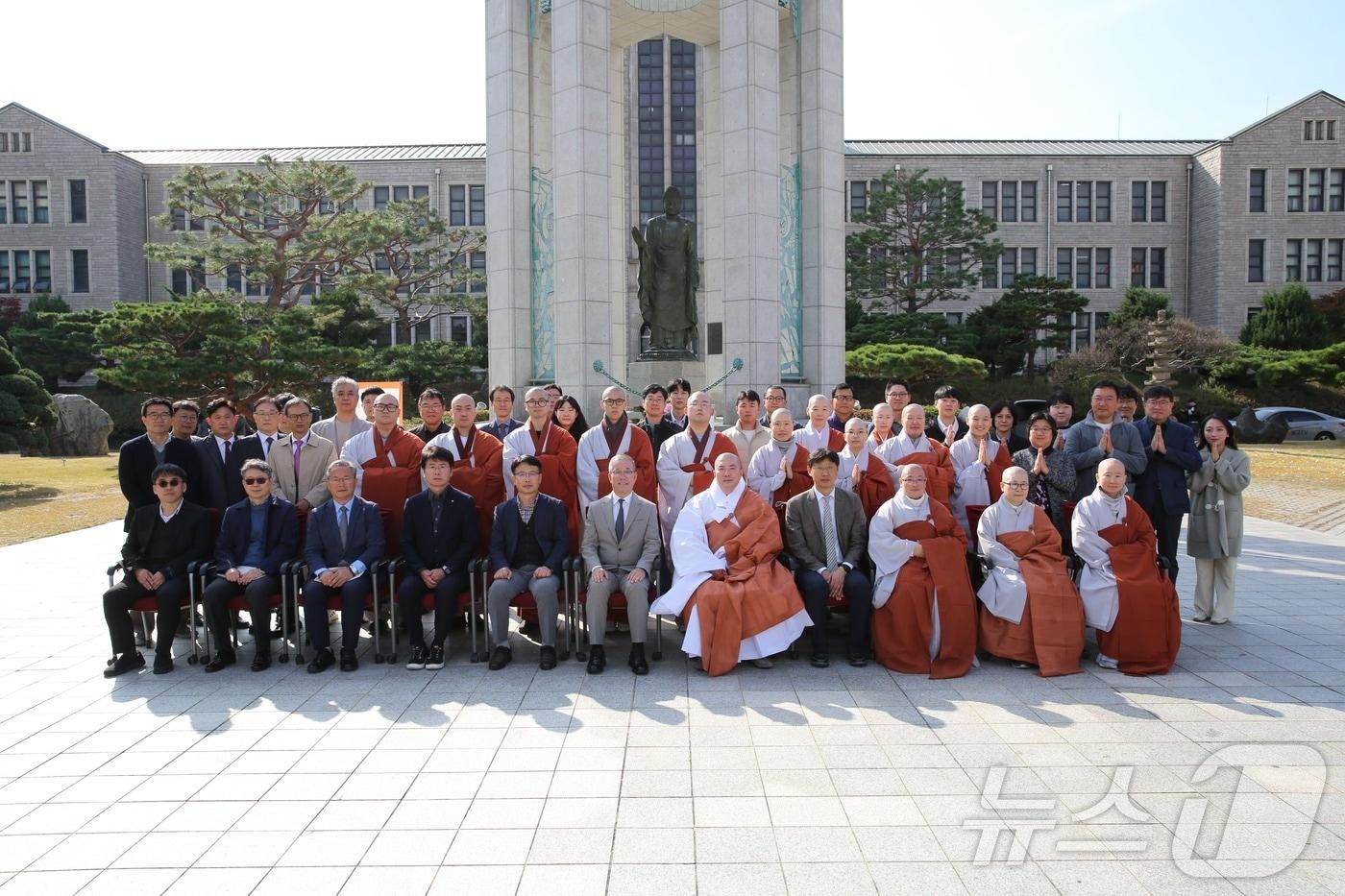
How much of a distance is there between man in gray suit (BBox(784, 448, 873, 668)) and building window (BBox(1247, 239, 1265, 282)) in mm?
48682

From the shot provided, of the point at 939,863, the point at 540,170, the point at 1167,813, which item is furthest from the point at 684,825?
the point at 540,170

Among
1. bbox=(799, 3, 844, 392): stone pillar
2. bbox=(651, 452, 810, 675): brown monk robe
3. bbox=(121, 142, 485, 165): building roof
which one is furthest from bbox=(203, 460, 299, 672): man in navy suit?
bbox=(121, 142, 485, 165): building roof

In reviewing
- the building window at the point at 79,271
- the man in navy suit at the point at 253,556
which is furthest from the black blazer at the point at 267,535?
the building window at the point at 79,271

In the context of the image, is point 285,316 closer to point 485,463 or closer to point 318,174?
point 318,174

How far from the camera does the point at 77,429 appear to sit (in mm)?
29719

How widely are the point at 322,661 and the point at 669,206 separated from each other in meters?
9.49

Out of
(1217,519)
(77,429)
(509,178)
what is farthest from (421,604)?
(77,429)

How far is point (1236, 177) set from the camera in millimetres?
45406

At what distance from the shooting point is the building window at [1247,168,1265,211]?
45.7 meters

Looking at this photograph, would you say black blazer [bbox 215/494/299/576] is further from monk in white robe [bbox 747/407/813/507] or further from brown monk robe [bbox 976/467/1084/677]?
brown monk robe [bbox 976/467/1084/677]

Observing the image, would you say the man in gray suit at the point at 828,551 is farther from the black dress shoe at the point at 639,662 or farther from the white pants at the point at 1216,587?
the white pants at the point at 1216,587

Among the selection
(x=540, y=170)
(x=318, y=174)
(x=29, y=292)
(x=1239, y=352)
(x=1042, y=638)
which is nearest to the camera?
(x=1042, y=638)

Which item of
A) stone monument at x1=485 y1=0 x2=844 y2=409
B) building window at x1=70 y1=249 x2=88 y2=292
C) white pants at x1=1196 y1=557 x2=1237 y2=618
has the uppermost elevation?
building window at x1=70 y1=249 x2=88 y2=292

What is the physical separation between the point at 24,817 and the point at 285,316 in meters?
23.3
